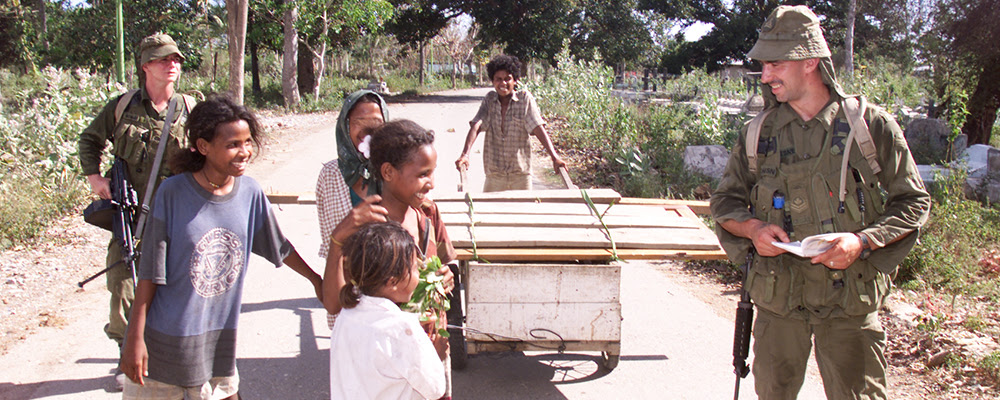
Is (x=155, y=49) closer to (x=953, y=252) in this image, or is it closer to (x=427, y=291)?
(x=427, y=291)

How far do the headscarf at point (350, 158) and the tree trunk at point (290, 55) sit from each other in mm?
22471

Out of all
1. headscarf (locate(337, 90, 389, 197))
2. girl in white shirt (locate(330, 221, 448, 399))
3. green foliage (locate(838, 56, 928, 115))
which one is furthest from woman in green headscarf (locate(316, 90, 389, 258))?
green foliage (locate(838, 56, 928, 115))

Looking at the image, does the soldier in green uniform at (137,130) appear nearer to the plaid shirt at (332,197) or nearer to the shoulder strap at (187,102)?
the shoulder strap at (187,102)

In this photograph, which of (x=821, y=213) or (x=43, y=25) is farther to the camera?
(x=43, y=25)

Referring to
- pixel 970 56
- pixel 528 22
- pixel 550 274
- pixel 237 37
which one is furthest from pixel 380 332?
pixel 528 22

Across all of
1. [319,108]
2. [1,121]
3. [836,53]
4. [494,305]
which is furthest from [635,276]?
[836,53]

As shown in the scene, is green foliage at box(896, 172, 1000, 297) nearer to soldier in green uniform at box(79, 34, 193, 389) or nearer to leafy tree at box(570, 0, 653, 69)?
soldier in green uniform at box(79, 34, 193, 389)

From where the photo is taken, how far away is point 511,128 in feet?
20.1

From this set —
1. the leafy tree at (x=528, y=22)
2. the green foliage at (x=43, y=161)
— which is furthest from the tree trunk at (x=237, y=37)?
the leafy tree at (x=528, y=22)

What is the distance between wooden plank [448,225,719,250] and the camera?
12.6 ft

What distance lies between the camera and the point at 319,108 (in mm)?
26219

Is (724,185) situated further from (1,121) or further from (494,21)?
(494,21)

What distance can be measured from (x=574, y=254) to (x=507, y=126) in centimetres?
251

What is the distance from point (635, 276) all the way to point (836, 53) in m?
51.1
